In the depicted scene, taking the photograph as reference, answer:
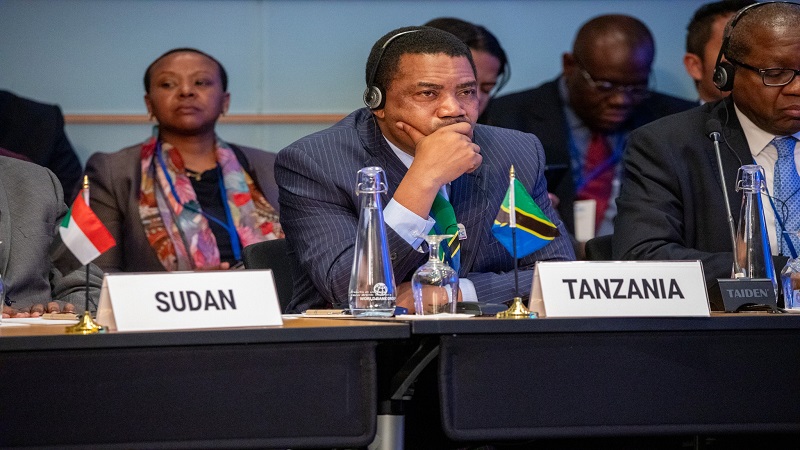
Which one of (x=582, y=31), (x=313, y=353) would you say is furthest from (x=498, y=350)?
(x=582, y=31)

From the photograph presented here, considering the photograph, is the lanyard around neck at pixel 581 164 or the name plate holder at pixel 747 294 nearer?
the name plate holder at pixel 747 294

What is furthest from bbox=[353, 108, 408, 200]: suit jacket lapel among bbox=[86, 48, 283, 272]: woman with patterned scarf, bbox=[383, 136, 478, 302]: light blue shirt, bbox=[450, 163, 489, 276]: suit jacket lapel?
bbox=[86, 48, 283, 272]: woman with patterned scarf

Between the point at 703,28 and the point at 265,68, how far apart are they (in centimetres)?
206

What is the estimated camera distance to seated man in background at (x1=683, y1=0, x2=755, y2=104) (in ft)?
13.9

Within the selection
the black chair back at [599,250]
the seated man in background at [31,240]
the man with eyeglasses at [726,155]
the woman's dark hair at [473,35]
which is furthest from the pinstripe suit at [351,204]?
the woman's dark hair at [473,35]

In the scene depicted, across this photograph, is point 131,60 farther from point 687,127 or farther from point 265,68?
point 687,127

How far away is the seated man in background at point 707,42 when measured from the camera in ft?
13.9

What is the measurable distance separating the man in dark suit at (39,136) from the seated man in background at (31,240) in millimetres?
1850

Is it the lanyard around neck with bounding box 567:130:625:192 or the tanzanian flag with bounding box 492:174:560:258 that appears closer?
the tanzanian flag with bounding box 492:174:560:258

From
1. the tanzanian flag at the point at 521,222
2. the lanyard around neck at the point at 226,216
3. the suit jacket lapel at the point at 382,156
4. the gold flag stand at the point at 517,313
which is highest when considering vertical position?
the suit jacket lapel at the point at 382,156

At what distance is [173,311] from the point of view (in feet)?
5.48

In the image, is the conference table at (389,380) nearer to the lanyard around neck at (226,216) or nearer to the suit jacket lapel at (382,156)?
the suit jacket lapel at (382,156)

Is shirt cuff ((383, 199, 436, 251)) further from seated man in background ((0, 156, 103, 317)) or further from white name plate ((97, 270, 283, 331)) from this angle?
seated man in background ((0, 156, 103, 317))

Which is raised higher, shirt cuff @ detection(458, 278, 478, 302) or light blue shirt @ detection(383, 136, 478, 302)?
light blue shirt @ detection(383, 136, 478, 302)
